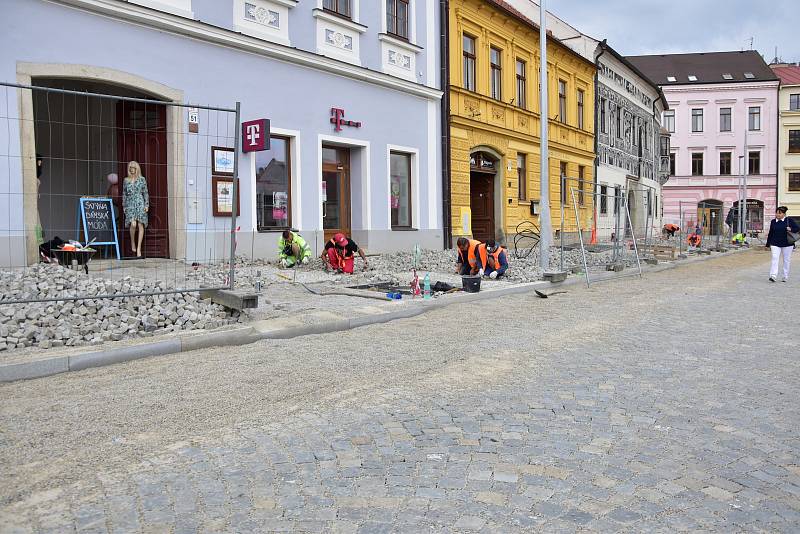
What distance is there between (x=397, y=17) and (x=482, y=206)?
7.53 meters

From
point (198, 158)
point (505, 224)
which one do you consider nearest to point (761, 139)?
point (505, 224)

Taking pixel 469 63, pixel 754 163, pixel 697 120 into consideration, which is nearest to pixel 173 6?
pixel 469 63

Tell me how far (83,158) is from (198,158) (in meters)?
A: 2.04

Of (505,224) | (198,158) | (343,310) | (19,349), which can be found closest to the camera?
(19,349)

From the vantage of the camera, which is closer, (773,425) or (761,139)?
(773,425)

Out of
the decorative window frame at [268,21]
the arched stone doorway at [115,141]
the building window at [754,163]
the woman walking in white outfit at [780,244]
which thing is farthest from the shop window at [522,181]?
the building window at [754,163]

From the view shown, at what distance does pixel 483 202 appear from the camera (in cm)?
2361

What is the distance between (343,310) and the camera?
927cm

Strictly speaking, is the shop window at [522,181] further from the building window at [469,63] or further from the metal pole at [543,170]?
the metal pole at [543,170]

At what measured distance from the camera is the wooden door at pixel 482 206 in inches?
924

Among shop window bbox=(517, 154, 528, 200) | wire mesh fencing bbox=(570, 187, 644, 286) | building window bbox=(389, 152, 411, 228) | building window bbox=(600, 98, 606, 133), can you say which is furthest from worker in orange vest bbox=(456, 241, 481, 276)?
building window bbox=(600, 98, 606, 133)

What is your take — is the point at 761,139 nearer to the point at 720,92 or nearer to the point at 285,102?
the point at 720,92

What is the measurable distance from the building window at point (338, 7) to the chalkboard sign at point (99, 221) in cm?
728

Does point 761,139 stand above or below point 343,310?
above
